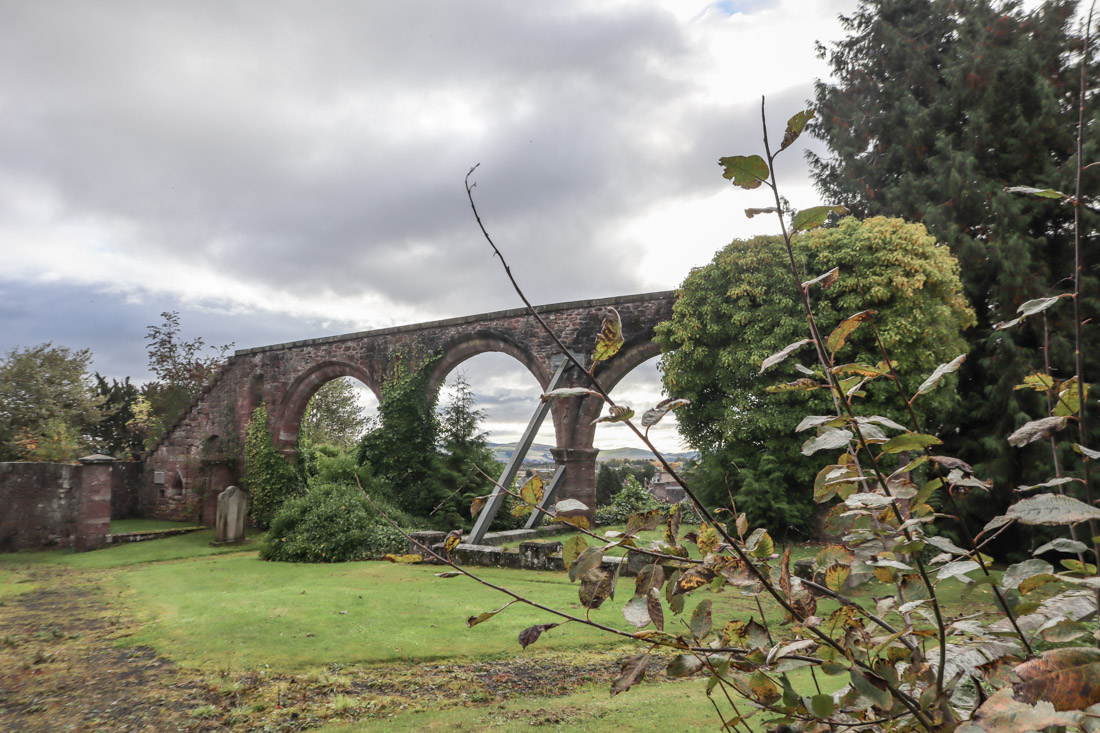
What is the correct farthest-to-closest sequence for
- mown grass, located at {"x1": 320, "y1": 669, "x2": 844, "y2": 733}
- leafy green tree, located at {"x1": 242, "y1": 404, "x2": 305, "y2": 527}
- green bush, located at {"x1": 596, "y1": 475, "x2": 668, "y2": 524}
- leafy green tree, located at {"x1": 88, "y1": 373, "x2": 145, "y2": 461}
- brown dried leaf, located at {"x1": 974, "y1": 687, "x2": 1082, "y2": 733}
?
leafy green tree, located at {"x1": 88, "y1": 373, "x2": 145, "y2": 461}, leafy green tree, located at {"x1": 242, "y1": 404, "x2": 305, "y2": 527}, green bush, located at {"x1": 596, "y1": 475, "x2": 668, "y2": 524}, mown grass, located at {"x1": 320, "y1": 669, "x2": 844, "y2": 733}, brown dried leaf, located at {"x1": 974, "y1": 687, "x2": 1082, "y2": 733}

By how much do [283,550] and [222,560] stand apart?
123 centimetres

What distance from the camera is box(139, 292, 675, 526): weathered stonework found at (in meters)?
12.8

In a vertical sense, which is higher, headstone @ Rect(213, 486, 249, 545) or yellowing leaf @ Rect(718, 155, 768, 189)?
yellowing leaf @ Rect(718, 155, 768, 189)

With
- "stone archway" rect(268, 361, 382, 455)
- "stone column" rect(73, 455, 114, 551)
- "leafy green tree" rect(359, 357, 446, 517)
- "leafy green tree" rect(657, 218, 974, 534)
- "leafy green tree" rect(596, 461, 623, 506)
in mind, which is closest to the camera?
"leafy green tree" rect(657, 218, 974, 534)

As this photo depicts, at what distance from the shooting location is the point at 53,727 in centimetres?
338

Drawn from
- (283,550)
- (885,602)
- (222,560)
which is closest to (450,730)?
(885,602)

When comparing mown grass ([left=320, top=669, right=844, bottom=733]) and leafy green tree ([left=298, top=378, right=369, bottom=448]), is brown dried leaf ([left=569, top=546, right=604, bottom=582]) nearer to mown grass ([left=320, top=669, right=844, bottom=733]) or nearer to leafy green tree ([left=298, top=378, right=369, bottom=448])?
mown grass ([left=320, top=669, right=844, bottom=733])

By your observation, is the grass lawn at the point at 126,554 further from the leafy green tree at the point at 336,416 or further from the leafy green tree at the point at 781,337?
the leafy green tree at the point at 336,416

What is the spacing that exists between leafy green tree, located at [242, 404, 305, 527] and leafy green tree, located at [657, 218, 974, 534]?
10.8 metres

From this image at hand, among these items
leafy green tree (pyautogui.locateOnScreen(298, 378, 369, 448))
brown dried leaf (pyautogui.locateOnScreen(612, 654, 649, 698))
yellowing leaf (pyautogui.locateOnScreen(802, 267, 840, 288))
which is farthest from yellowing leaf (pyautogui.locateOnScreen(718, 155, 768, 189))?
leafy green tree (pyautogui.locateOnScreen(298, 378, 369, 448))

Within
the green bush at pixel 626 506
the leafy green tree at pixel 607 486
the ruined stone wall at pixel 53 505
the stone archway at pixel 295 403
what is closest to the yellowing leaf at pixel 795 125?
the green bush at pixel 626 506

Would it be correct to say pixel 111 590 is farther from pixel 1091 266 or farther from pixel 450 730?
pixel 1091 266

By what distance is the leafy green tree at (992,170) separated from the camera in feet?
34.3

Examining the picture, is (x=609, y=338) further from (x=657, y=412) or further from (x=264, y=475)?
(x=264, y=475)
